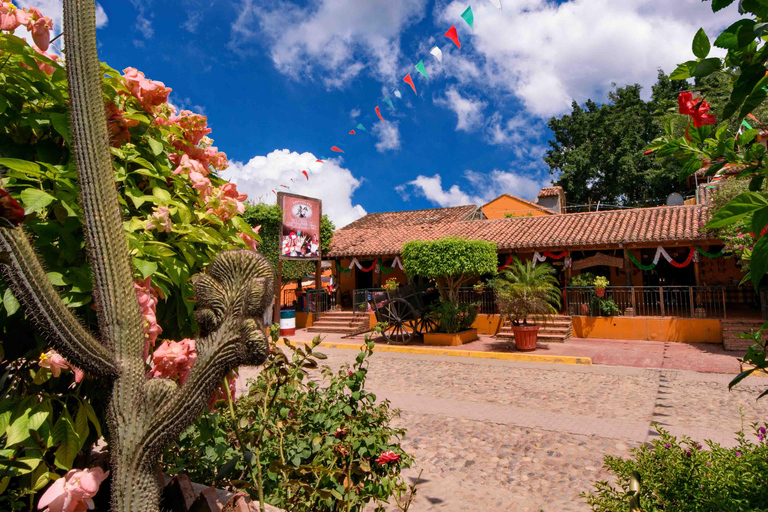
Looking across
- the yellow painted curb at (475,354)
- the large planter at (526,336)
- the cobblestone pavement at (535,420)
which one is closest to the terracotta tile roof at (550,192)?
the large planter at (526,336)

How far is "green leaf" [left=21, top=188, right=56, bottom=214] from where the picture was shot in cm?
101

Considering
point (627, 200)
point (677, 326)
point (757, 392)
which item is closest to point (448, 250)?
point (677, 326)

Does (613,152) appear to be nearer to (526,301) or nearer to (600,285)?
(600,285)

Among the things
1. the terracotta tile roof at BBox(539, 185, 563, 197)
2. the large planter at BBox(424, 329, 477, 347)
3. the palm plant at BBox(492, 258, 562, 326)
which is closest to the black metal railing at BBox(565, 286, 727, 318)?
the palm plant at BBox(492, 258, 562, 326)

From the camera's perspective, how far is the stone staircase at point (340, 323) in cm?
1684

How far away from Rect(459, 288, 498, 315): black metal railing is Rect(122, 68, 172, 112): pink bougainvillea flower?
1498cm

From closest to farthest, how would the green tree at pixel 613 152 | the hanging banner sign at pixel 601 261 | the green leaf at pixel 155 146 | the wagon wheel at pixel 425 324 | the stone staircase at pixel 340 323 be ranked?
the green leaf at pixel 155 146 < the wagon wheel at pixel 425 324 < the hanging banner sign at pixel 601 261 < the stone staircase at pixel 340 323 < the green tree at pixel 613 152

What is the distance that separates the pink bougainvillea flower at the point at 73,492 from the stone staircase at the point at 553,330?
13559 mm

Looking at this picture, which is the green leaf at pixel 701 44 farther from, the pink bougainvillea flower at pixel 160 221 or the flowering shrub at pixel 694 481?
the flowering shrub at pixel 694 481

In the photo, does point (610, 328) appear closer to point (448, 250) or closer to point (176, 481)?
point (448, 250)

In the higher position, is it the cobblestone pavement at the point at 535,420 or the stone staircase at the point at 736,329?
the stone staircase at the point at 736,329

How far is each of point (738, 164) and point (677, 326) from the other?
44.5ft

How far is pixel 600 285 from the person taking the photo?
1395 centimetres

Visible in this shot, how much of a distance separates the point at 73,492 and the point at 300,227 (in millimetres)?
17072
